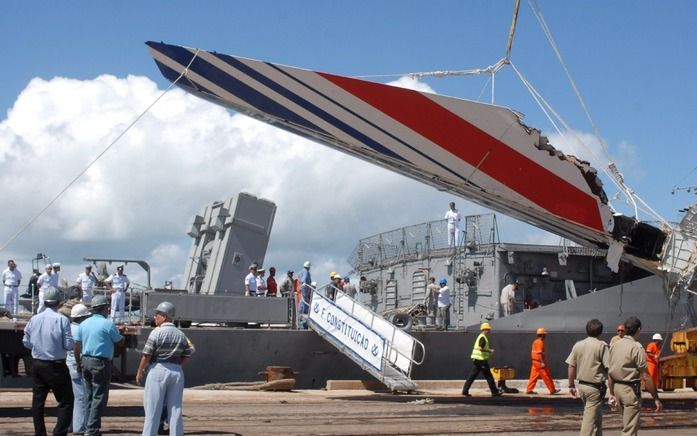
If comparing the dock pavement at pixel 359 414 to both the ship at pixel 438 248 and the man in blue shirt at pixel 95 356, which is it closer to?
the man in blue shirt at pixel 95 356

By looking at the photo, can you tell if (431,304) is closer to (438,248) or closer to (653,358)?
(438,248)

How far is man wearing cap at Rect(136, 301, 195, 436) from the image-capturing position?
8672 mm

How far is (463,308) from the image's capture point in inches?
1029

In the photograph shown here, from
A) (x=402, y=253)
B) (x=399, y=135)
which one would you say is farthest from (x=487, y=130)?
(x=402, y=253)

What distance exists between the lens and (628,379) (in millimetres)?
9266

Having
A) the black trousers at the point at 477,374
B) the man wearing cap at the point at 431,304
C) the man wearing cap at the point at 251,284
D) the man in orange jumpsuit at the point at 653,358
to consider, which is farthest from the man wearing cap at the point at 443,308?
the man in orange jumpsuit at the point at 653,358

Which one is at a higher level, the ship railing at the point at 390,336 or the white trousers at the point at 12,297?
the white trousers at the point at 12,297

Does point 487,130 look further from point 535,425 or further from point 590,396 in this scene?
point 590,396

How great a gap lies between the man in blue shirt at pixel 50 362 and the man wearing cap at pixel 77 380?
0.68 m

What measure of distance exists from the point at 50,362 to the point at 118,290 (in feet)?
35.3

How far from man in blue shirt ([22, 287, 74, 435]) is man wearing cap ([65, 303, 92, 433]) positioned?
2.24ft

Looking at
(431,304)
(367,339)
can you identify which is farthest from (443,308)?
(367,339)

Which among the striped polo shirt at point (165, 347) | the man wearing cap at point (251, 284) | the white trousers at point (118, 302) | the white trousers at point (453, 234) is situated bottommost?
the striped polo shirt at point (165, 347)

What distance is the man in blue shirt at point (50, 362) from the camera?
9992 mm
